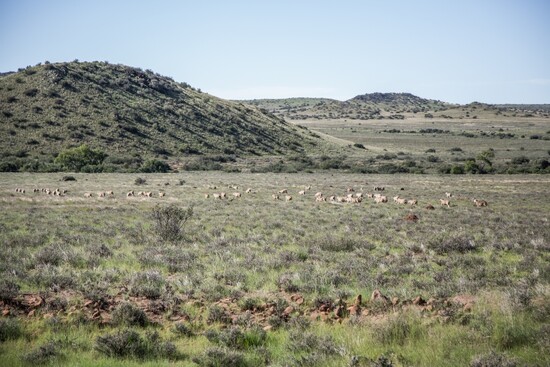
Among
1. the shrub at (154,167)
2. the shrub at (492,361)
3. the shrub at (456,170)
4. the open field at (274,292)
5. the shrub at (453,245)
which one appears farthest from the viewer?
the shrub at (154,167)

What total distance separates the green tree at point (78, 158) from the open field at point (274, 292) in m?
33.4

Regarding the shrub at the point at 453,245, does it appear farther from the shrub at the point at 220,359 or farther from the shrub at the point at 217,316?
the shrub at the point at 220,359

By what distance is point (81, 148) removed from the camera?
Result: 5291 centimetres

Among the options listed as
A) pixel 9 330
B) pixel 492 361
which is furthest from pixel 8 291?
pixel 492 361

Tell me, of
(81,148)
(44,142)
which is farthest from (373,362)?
(44,142)

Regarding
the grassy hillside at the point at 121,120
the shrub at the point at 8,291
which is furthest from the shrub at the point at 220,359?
the grassy hillside at the point at 121,120

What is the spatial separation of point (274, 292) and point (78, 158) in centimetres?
5099

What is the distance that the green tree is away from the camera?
1972 inches

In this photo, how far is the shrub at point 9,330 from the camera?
6008mm

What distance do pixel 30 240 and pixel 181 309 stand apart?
340 inches

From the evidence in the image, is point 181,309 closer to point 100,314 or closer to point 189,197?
point 100,314

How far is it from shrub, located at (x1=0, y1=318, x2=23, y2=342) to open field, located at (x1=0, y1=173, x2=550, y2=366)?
0.07 ft

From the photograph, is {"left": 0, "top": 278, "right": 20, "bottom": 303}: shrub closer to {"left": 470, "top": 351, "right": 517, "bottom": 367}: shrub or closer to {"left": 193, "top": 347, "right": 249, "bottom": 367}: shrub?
{"left": 193, "top": 347, "right": 249, "bottom": 367}: shrub

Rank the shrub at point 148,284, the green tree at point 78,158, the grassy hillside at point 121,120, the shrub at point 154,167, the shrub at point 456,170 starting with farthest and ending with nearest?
the grassy hillside at point 121,120 → the shrub at point 154,167 → the shrub at point 456,170 → the green tree at point 78,158 → the shrub at point 148,284
